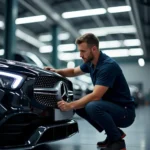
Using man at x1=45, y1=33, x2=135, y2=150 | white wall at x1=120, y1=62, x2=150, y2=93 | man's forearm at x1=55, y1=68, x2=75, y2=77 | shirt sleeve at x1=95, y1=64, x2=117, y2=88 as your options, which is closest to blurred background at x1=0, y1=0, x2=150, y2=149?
man's forearm at x1=55, y1=68, x2=75, y2=77

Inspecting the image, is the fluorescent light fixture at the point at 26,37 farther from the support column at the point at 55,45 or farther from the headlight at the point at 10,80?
the headlight at the point at 10,80

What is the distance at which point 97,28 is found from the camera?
525 inches

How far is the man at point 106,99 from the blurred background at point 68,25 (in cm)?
265

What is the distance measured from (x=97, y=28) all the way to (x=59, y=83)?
11.5m

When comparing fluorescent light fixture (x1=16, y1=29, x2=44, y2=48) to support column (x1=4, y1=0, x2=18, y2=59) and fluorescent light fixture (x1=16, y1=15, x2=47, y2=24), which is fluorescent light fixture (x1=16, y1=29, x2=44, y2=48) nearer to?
fluorescent light fixture (x1=16, y1=15, x2=47, y2=24)

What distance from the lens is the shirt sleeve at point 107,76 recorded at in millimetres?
2234

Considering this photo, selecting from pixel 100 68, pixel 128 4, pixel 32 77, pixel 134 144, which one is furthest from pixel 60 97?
pixel 128 4

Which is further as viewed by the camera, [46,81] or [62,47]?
[62,47]

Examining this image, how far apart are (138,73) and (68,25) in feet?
46.6

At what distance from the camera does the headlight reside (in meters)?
1.85

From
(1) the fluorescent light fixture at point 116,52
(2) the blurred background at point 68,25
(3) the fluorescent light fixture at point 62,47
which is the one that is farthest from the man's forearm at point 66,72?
(1) the fluorescent light fixture at point 116,52

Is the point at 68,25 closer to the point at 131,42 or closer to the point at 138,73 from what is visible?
the point at 131,42

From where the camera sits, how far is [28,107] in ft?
6.27

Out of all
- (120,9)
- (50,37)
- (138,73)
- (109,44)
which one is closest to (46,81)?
Answer: (120,9)
